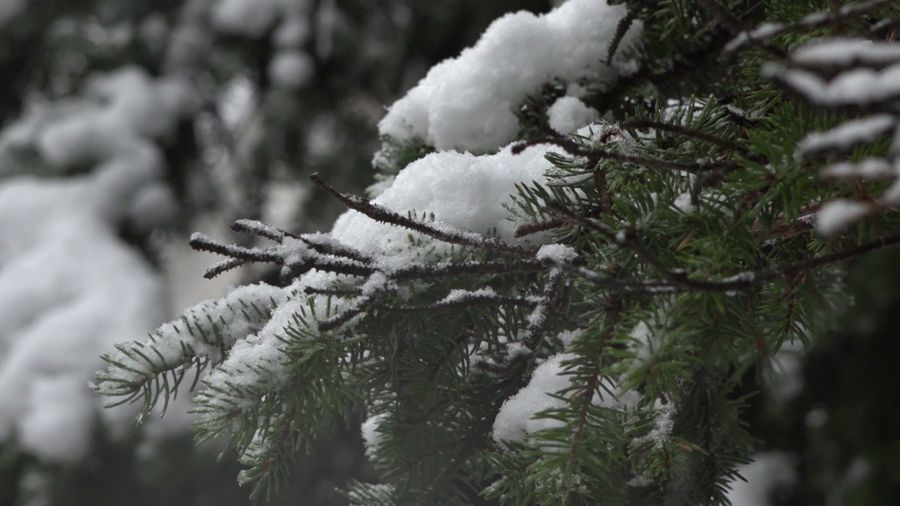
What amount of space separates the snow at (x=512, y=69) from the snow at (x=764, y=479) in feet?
4.55

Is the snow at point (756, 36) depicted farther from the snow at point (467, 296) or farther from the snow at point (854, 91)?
the snow at point (467, 296)

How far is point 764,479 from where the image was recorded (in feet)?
6.23

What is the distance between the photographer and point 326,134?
2480 millimetres

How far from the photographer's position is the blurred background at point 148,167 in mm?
1921

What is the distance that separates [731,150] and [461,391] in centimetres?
25

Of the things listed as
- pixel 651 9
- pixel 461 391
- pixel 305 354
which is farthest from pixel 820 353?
pixel 305 354

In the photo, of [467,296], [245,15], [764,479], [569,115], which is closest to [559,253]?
[467,296]

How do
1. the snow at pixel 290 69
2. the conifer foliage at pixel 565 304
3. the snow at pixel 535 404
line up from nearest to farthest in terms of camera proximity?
the conifer foliage at pixel 565 304
the snow at pixel 535 404
the snow at pixel 290 69

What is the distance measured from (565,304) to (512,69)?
0.32 meters

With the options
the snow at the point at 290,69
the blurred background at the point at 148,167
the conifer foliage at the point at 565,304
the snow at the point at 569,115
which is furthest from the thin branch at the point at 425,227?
the snow at the point at 290,69

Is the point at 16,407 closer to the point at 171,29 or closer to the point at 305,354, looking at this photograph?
the point at 171,29

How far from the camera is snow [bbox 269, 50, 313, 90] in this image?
2.24m

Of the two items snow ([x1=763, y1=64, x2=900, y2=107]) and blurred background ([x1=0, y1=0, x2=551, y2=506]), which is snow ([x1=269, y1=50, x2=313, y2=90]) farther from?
snow ([x1=763, y1=64, x2=900, y2=107])

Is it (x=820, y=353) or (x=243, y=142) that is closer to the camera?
(x=820, y=353)
